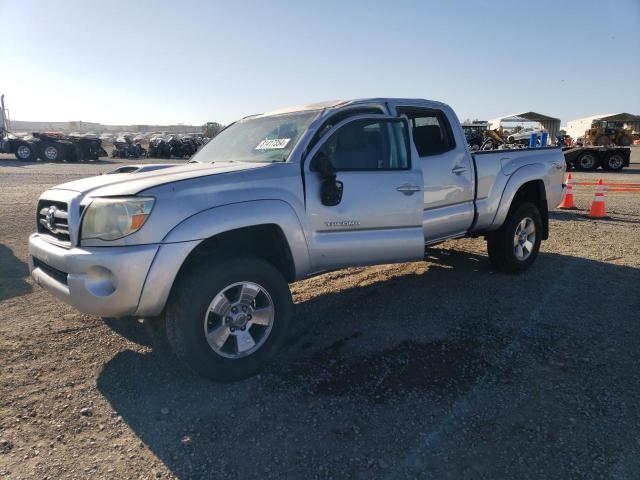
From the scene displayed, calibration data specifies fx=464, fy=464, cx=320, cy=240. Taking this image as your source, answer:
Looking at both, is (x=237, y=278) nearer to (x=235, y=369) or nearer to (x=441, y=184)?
(x=235, y=369)

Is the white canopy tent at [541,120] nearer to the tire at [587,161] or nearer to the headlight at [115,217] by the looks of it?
the tire at [587,161]

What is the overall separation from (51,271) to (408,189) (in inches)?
112

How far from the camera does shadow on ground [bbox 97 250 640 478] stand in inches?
97.1

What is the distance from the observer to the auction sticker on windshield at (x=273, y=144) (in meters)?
3.85

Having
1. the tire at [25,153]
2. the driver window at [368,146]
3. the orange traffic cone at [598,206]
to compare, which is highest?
the tire at [25,153]

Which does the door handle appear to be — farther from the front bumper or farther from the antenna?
the antenna

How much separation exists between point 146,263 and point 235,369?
3.15ft

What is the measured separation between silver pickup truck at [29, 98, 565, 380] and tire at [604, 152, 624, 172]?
67.8ft

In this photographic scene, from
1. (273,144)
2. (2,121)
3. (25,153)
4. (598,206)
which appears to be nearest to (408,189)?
(273,144)

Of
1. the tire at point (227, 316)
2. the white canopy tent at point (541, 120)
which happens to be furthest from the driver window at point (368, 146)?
the white canopy tent at point (541, 120)

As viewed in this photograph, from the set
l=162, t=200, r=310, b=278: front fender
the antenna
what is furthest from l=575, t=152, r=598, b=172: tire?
the antenna

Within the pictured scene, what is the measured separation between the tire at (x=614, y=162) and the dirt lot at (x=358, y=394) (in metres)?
19.9

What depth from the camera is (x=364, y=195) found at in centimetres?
381

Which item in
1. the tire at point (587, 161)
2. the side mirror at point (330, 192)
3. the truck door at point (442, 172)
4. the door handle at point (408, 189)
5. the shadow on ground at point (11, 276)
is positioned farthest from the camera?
the tire at point (587, 161)
